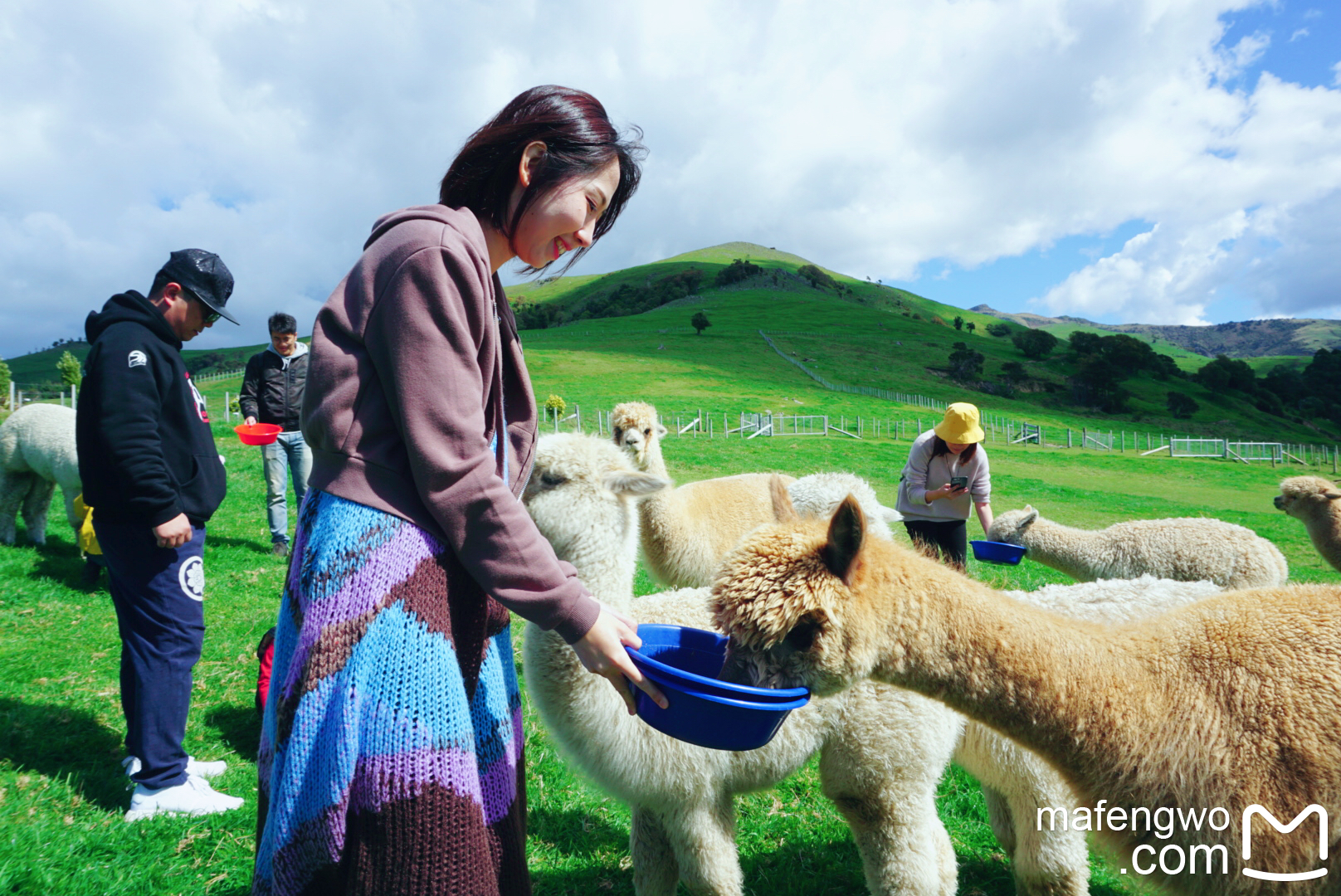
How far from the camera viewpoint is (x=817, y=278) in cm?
13825

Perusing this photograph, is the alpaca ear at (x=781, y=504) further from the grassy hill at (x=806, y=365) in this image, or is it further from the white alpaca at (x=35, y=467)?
the grassy hill at (x=806, y=365)

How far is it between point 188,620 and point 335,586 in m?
2.95

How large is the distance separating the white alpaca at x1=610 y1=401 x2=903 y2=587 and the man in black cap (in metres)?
3.89

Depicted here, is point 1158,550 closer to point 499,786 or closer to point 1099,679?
point 1099,679

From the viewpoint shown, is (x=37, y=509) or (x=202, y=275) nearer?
(x=202, y=275)

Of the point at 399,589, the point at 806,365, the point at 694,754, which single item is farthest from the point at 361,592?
the point at 806,365

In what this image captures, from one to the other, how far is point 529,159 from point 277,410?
716 cm

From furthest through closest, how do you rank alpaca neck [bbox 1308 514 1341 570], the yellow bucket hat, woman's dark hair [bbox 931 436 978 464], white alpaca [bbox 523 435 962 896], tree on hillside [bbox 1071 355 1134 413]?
tree on hillside [bbox 1071 355 1134 413], alpaca neck [bbox 1308 514 1341 570], woman's dark hair [bbox 931 436 978 464], the yellow bucket hat, white alpaca [bbox 523 435 962 896]

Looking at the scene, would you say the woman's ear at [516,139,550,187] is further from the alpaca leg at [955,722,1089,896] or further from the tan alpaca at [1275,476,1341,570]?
the tan alpaca at [1275,476,1341,570]

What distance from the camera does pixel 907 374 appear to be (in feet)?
223

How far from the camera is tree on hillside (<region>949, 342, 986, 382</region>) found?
70.6 meters

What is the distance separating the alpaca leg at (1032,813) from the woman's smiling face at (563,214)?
2.80m

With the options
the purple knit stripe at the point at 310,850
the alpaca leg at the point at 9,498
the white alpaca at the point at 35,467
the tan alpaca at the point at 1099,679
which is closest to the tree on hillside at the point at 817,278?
the white alpaca at the point at 35,467

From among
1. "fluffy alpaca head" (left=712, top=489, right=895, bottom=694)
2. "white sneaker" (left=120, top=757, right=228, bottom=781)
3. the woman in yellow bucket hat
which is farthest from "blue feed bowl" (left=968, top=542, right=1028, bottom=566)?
"white sneaker" (left=120, top=757, right=228, bottom=781)
